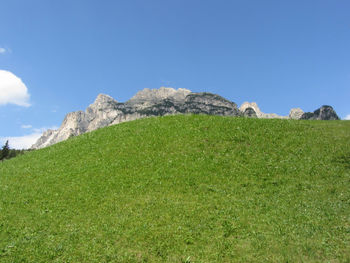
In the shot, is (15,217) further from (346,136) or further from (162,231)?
(346,136)

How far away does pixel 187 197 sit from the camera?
19.3 meters

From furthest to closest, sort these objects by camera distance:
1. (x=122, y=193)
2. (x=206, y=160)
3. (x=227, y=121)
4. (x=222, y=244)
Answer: (x=227, y=121), (x=206, y=160), (x=122, y=193), (x=222, y=244)

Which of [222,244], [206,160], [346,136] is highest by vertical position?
[346,136]

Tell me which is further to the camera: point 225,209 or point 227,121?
point 227,121

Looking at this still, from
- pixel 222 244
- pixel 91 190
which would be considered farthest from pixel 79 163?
pixel 222 244

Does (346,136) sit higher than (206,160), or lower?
higher

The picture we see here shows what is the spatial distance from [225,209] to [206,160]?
7827mm

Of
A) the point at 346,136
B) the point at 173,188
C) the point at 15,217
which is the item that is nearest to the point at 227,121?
the point at 346,136

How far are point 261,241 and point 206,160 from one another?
1141 cm

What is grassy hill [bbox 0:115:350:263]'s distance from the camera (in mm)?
13883

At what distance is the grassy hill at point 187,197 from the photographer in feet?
45.5

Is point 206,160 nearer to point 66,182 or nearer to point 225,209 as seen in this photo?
point 225,209

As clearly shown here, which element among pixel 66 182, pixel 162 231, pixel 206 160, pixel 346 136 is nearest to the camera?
pixel 162 231

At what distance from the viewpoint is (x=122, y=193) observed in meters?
20.3
